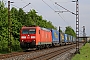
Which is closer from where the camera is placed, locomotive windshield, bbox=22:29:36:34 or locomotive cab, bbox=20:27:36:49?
locomotive cab, bbox=20:27:36:49

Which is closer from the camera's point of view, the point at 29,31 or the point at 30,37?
the point at 30,37

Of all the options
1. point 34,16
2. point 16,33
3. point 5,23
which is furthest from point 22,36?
point 34,16

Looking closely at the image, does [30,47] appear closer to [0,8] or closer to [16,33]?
[0,8]

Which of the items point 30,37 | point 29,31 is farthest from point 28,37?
point 29,31

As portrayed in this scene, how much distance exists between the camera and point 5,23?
47.8m

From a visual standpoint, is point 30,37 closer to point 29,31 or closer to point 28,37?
point 28,37

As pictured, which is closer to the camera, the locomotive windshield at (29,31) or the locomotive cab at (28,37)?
the locomotive cab at (28,37)

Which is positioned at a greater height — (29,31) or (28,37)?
→ (29,31)

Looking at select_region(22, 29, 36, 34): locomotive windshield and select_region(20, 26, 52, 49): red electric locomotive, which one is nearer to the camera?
select_region(20, 26, 52, 49): red electric locomotive

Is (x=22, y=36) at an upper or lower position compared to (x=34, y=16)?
lower

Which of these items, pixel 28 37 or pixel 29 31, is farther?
pixel 29 31

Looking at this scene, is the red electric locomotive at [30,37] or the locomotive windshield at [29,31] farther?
the locomotive windshield at [29,31]

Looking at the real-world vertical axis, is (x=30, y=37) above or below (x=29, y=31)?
below

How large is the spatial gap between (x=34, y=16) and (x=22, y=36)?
50640mm
